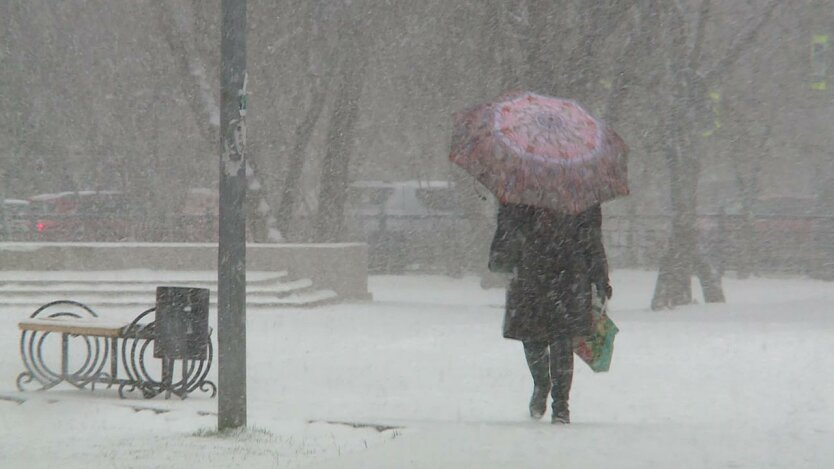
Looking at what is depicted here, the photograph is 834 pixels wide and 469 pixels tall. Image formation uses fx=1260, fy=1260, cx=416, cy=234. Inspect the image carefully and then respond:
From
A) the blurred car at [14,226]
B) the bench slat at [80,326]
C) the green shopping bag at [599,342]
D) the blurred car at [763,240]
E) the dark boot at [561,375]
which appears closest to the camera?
the dark boot at [561,375]

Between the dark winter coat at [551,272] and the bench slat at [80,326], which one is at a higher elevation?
the dark winter coat at [551,272]

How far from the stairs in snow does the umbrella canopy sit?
32.0 feet

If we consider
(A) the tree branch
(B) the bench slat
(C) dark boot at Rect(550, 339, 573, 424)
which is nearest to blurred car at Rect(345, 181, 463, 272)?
(A) the tree branch

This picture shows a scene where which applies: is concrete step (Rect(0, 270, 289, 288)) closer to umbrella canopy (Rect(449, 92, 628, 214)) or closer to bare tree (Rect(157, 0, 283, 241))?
bare tree (Rect(157, 0, 283, 241))

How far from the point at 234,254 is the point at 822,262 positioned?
77.5ft

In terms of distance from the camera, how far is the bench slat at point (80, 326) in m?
9.83

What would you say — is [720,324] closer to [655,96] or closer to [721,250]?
[655,96]

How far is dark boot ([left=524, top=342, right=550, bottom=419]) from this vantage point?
26.8 feet

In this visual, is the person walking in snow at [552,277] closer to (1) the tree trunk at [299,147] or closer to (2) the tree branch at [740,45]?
(2) the tree branch at [740,45]

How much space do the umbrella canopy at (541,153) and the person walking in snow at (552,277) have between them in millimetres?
205

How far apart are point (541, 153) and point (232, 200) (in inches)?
83.7

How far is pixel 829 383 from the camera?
10.8m

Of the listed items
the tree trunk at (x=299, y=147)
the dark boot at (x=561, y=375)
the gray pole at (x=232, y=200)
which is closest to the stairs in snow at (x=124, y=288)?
the tree trunk at (x=299, y=147)

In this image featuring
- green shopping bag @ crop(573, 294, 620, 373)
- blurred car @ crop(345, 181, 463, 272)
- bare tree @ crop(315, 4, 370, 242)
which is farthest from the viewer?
blurred car @ crop(345, 181, 463, 272)
